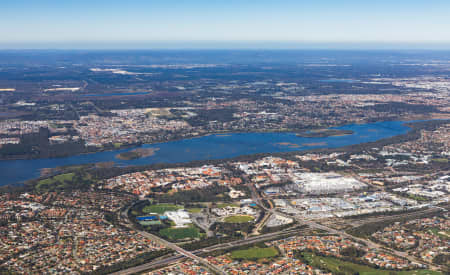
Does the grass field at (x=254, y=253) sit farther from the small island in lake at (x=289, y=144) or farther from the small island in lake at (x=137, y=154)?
the small island in lake at (x=289, y=144)

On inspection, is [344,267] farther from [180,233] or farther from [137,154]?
[137,154]

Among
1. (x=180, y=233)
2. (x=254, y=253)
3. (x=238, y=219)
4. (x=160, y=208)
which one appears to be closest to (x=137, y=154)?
(x=160, y=208)

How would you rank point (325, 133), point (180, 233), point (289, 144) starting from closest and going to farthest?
point (180, 233)
point (289, 144)
point (325, 133)

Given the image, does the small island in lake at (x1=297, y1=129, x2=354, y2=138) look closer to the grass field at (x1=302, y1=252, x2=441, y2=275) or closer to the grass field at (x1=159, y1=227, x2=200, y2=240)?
the grass field at (x1=159, y1=227, x2=200, y2=240)

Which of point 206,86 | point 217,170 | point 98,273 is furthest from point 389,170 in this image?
point 206,86

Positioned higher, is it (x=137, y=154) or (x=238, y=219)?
(x=137, y=154)

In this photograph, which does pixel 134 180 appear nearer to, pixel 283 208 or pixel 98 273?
pixel 283 208
